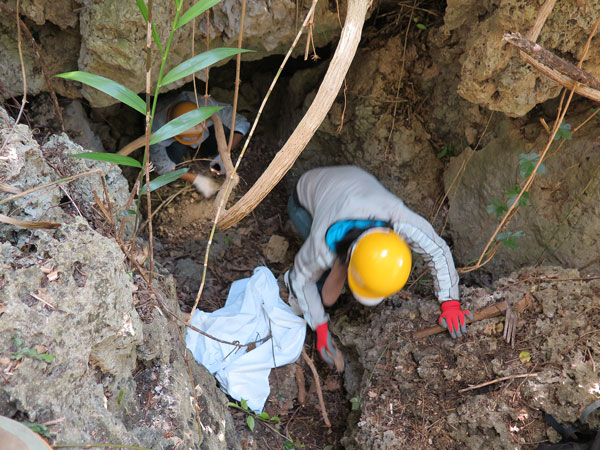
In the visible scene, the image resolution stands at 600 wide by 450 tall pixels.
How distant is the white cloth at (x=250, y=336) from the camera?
9.45 feet

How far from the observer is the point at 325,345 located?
3.12 metres

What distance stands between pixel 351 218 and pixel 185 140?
64.5 inches

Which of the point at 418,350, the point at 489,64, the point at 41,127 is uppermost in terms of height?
the point at 489,64

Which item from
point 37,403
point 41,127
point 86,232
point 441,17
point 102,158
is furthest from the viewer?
point 441,17

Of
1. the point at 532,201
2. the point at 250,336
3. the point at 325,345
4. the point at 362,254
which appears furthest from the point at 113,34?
the point at 532,201

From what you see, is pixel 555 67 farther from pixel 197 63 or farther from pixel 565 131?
pixel 197 63

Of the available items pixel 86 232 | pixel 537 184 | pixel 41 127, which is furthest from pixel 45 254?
pixel 537 184

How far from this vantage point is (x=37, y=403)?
1.35 m

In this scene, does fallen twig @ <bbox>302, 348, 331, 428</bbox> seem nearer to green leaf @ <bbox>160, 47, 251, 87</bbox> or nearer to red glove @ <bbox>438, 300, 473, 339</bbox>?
red glove @ <bbox>438, 300, 473, 339</bbox>

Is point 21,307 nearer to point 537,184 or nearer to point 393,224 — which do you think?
point 393,224

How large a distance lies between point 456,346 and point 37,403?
215 centimetres

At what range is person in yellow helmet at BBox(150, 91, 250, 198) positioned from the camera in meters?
3.67

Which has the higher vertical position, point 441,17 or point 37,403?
point 441,17

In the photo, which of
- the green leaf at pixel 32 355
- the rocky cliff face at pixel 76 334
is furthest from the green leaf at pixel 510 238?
the green leaf at pixel 32 355
